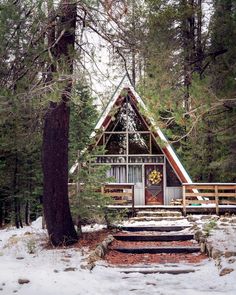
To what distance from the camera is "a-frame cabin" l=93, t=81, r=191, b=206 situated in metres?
17.1

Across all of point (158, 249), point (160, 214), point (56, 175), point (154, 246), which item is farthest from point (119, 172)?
point (56, 175)

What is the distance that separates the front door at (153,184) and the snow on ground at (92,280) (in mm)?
9495

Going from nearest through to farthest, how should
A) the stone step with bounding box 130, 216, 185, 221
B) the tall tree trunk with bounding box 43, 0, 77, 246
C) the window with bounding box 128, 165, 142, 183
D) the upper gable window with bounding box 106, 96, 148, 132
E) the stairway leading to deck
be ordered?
1. the stairway leading to deck
2. the tall tree trunk with bounding box 43, 0, 77, 246
3. the stone step with bounding box 130, 216, 185, 221
4. the upper gable window with bounding box 106, 96, 148, 132
5. the window with bounding box 128, 165, 142, 183

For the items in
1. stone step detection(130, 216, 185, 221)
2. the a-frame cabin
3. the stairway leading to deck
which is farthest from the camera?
the a-frame cabin

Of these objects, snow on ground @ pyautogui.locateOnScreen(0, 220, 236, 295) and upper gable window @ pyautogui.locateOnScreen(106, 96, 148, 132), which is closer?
snow on ground @ pyautogui.locateOnScreen(0, 220, 236, 295)

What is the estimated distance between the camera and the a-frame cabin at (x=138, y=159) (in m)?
17.1

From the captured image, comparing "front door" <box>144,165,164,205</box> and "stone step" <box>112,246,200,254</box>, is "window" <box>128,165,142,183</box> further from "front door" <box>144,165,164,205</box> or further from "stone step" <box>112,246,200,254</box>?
"stone step" <box>112,246,200,254</box>

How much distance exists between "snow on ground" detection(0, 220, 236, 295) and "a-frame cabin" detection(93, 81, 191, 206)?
952 centimetres

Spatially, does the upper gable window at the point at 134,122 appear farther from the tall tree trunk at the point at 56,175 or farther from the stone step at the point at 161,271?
the stone step at the point at 161,271

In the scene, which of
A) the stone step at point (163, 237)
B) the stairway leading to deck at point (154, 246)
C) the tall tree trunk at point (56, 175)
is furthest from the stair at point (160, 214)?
the tall tree trunk at point (56, 175)

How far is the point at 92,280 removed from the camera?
6164 millimetres

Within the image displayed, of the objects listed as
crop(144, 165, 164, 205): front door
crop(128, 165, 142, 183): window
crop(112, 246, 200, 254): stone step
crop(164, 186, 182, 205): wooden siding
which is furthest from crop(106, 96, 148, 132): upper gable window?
crop(112, 246, 200, 254): stone step

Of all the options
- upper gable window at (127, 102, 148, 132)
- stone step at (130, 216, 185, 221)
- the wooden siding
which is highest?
upper gable window at (127, 102, 148, 132)

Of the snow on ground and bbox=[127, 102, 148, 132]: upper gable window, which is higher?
bbox=[127, 102, 148, 132]: upper gable window
